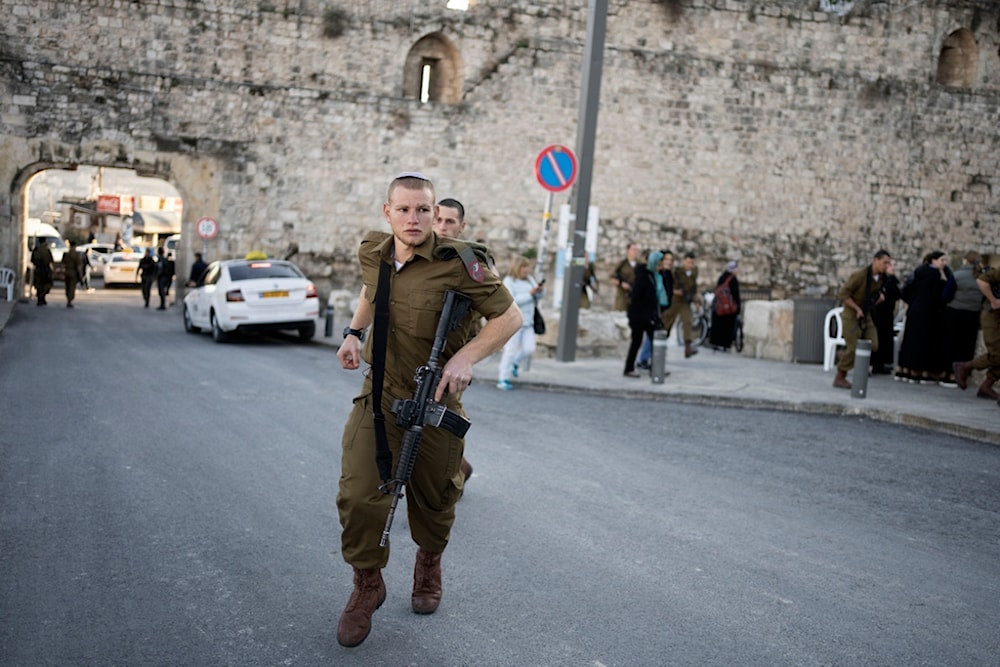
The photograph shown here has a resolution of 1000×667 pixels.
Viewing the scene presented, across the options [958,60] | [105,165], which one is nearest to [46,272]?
[105,165]

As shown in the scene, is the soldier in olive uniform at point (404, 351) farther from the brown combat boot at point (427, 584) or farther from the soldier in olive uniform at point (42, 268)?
the soldier in olive uniform at point (42, 268)

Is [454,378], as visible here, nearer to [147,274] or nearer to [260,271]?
[260,271]

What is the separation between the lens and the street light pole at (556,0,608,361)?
48.2 feet

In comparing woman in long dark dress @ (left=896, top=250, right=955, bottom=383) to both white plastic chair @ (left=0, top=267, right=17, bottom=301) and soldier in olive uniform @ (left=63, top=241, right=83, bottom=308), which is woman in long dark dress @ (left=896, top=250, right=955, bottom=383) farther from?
white plastic chair @ (left=0, top=267, right=17, bottom=301)

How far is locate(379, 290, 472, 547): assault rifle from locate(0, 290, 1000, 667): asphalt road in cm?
63

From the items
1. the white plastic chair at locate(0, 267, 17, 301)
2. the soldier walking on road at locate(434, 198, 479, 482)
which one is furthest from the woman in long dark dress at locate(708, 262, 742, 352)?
the white plastic chair at locate(0, 267, 17, 301)

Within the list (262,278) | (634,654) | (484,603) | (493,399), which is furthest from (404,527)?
(262,278)

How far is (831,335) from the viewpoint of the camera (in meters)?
15.9

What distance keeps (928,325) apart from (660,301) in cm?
367

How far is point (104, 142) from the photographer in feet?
79.7

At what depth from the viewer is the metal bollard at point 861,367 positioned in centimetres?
1196

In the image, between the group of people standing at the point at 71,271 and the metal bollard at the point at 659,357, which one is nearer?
the metal bollard at the point at 659,357

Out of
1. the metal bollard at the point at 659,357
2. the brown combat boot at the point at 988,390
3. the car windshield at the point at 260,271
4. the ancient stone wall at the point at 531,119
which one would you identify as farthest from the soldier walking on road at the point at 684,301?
the ancient stone wall at the point at 531,119

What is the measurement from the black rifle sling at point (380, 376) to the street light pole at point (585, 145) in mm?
10761
